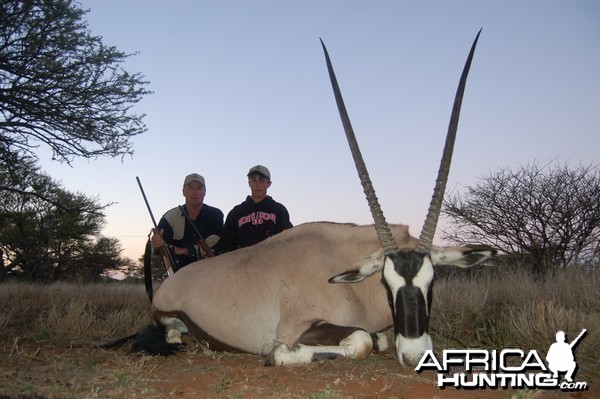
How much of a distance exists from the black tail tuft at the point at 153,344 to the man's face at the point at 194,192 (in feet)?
7.47

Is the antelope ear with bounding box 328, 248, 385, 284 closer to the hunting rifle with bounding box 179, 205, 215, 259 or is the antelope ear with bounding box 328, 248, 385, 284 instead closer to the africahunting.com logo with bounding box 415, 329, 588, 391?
the africahunting.com logo with bounding box 415, 329, 588, 391

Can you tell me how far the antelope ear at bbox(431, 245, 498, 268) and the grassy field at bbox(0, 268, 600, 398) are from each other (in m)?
0.62

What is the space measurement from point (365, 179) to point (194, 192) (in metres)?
3.03

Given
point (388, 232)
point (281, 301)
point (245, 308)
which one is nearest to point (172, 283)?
point (245, 308)

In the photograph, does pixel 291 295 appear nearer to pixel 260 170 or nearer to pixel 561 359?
pixel 561 359

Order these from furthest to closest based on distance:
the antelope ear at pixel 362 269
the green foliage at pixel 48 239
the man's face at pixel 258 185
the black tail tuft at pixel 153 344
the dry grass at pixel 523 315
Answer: the green foliage at pixel 48 239
the man's face at pixel 258 185
the black tail tuft at pixel 153 344
the dry grass at pixel 523 315
the antelope ear at pixel 362 269

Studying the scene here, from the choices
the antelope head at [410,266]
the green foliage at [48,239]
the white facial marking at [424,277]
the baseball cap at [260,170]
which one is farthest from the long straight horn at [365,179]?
the green foliage at [48,239]

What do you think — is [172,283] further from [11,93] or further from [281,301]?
[11,93]

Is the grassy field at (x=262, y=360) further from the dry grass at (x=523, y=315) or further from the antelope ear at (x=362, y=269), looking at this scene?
the antelope ear at (x=362, y=269)

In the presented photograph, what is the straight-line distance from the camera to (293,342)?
12.6 ft

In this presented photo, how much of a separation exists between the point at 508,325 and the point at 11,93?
780cm

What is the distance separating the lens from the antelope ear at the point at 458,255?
12.9 feet

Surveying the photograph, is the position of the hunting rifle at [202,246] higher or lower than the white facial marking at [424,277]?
higher

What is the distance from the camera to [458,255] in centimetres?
396
